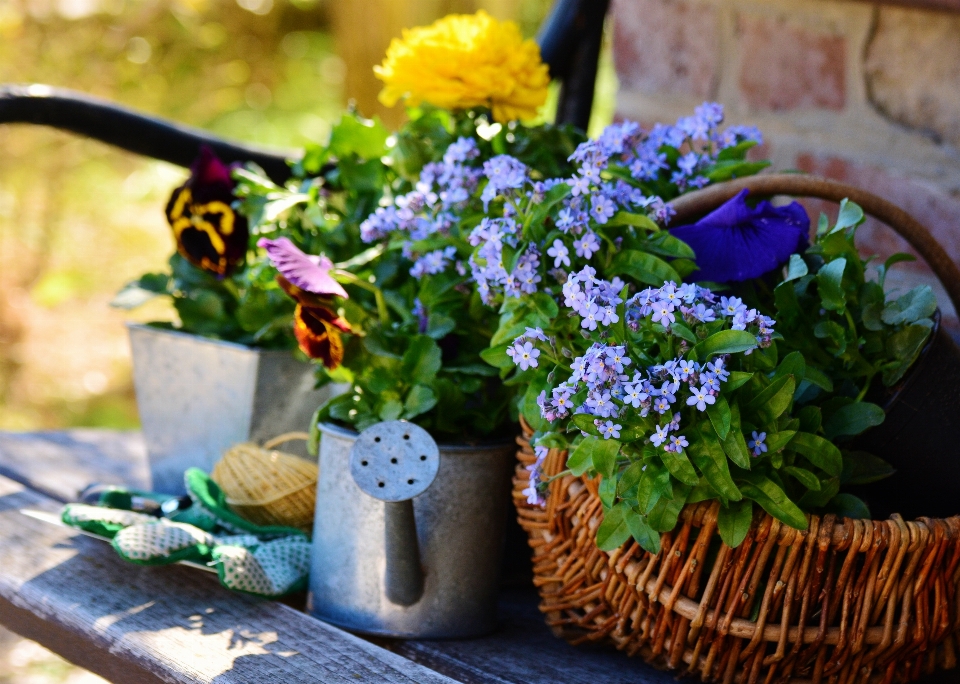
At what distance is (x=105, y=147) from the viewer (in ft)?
13.4

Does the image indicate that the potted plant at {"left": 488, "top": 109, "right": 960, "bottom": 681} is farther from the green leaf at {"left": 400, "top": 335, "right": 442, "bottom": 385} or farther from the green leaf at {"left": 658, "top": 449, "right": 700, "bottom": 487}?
the green leaf at {"left": 400, "top": 335, "right": 442, "bottom": 385}

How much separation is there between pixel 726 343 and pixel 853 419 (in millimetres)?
145

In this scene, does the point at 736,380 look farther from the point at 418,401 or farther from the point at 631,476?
the point at 418,401

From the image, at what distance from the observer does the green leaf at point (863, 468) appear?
0.74 metres

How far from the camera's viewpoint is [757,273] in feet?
2.51

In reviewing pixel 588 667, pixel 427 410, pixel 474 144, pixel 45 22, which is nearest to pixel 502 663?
pixel 588 667

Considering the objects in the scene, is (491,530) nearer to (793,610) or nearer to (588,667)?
(588,667)

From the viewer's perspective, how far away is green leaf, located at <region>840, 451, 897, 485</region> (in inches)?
29.0

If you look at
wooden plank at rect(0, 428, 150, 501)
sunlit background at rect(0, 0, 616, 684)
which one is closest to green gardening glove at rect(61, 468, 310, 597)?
wooden plank at rect(0, 428, 150, 501)

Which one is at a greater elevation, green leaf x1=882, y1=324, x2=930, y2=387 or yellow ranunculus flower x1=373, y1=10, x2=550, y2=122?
yellow ranunculus flower x1=373, y1=10, x2=550, y2=122

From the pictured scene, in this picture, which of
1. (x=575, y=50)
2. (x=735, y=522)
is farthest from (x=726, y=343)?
(x=575, y=50)

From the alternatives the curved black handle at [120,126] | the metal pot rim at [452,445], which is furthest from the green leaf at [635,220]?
the curved black handle at [120,126]

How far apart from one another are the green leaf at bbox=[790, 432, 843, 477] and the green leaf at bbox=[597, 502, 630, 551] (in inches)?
5.1

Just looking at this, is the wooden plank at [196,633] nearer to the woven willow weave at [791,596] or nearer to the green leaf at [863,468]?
the woven willow weave at [791,596]
